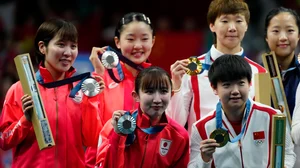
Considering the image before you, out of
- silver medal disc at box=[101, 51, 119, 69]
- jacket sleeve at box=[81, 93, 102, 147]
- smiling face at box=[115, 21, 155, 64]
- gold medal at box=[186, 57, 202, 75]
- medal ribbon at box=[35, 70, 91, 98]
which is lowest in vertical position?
jacket sleeve at box=[81, 93, 102, 147]

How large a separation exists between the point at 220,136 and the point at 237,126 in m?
0.21

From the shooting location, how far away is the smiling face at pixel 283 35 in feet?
17.4

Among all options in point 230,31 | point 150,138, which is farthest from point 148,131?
point 230,31

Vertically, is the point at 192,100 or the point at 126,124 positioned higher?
the point at 192,100

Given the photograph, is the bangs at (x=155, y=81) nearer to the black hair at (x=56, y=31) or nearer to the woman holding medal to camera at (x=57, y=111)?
the woman holding medal to camera at (x=57, y=111)

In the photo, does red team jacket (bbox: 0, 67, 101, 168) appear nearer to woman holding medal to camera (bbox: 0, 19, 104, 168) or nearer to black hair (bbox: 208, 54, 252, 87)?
woman holding medal to camera (bbox: 0, 19, 104, 168)

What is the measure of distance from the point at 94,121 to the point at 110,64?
40 centimetres

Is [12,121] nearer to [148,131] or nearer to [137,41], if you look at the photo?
[148,131]

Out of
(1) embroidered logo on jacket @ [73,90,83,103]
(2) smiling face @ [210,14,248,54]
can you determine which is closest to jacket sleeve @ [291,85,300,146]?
(2) smiling face @ [210,14,248,54]

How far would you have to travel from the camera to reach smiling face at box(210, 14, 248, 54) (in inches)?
204

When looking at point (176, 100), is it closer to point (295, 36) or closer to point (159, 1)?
point (295, 36)

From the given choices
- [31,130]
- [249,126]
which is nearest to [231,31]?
[249,126]

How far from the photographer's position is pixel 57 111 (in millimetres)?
A: 4859

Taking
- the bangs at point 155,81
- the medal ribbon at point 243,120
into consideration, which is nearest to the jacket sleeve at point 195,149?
the medal ribbon at point 243,120
